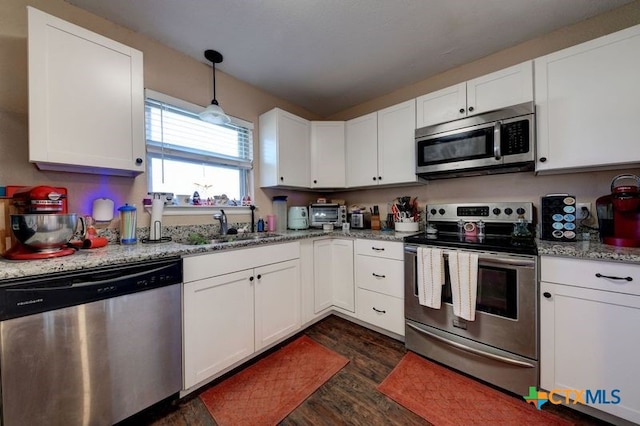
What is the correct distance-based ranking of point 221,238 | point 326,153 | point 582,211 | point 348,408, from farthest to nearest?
point 326,153
point 221,238
point 582,211
point 348,408

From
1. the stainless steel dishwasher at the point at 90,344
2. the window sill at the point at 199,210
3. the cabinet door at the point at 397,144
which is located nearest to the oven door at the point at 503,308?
the cabinet door at the point at 397,144

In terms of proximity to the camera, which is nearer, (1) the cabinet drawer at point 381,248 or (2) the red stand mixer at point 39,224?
(2) the red stand mixer at point 39,224

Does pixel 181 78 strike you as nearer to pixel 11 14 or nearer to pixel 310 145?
pixel 11 14

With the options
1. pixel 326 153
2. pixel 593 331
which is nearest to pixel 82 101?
pixel 326 153

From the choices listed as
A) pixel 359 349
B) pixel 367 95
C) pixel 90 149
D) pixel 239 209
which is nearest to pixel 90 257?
pixel 90 149

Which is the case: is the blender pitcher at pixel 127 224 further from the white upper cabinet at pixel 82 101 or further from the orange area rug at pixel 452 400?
the orange area rug at pixel 452 400

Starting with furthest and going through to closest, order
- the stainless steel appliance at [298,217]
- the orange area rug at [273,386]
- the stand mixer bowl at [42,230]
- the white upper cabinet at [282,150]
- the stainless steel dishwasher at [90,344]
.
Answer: the stainless steel appliance at [298,217]
the white upper cabinet at [282,150]
the orange area rug at [273,386]
the stand mixer bowl at [42,230]
the stainless steel dishwasher at [90,344]

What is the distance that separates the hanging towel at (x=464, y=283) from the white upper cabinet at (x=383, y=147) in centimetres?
95

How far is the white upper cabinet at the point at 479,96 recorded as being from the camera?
1.74 metres

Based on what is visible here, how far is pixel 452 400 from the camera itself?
1.42m

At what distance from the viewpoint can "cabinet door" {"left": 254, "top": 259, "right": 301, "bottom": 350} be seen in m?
1.80

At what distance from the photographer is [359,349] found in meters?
1.94

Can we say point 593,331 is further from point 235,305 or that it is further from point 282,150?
point 282,150

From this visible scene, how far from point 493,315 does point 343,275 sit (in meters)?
1.24
